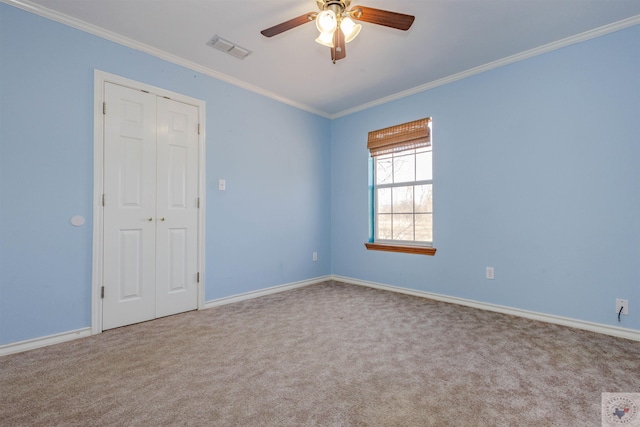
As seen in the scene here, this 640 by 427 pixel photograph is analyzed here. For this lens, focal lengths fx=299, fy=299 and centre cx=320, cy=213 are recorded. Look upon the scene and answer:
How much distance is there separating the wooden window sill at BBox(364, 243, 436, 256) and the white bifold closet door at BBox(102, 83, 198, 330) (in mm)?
2247

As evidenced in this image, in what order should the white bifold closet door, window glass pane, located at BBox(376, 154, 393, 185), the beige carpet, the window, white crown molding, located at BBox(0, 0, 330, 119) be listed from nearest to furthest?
the beige carpet < white crown molding, located at BBox(0, 0, 330, 119) < the white bifold closet door < the window < window glass pane, located at BBox(376, 154, 393, 185)

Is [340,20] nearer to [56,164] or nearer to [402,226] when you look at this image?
[56,164]

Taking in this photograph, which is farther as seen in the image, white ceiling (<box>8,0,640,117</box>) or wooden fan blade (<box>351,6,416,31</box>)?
white ceiling (<box>8,0,640,117</box>)

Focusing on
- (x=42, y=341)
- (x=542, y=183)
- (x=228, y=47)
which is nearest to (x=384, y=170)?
(x=542, y=183)

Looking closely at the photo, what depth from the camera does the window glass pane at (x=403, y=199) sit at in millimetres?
3824

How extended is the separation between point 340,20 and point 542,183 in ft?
7.63

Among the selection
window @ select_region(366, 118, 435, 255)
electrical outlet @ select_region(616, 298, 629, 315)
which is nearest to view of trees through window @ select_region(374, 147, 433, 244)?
window @ select_region(366, 118, 435, 255)

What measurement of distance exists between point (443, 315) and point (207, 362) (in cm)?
216

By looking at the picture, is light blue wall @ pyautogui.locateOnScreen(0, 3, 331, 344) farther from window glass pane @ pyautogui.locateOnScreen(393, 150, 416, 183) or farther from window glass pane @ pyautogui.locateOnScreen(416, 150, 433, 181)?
window glass pane @ pyautogui.locateOnScreen(416, 150, 433, 181)

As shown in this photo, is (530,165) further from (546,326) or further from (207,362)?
(207,362)

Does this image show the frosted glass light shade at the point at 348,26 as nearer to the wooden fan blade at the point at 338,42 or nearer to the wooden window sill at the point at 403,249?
the wooden fan blade at the point at 338,42

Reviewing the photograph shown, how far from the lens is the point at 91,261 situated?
2475 mm

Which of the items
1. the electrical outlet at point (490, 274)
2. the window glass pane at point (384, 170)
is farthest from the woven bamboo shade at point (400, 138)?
the electrical outlet at point (490, 274)

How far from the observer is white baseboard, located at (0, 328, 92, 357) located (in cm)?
211
